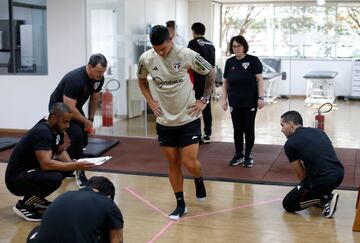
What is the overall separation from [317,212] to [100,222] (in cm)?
234

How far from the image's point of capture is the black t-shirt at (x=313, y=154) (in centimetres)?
389

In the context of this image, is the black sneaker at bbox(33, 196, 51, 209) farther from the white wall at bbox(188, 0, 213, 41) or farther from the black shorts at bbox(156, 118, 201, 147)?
the white wall at bbox(188, 0, 213, 41)

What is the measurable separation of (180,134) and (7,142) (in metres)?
3.68

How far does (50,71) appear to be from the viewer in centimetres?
756

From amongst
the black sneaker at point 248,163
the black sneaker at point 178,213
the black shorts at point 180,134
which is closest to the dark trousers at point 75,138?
the black shorts at point 180,134

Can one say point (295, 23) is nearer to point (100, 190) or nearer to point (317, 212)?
point (317, 212)

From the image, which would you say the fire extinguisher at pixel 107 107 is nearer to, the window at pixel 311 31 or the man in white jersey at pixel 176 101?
the window at pixel 311 31

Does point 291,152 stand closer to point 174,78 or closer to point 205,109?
point 174,78

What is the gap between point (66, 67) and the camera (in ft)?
24.5

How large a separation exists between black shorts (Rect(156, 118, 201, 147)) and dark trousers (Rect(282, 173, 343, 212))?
87 centimetres

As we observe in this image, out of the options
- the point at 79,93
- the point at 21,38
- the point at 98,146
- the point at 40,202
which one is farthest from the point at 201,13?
the point at 40,202

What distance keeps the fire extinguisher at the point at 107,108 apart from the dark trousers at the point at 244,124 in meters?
2.69

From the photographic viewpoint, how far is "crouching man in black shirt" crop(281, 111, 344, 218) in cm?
390

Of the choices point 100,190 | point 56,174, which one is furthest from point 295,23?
point 100,190
